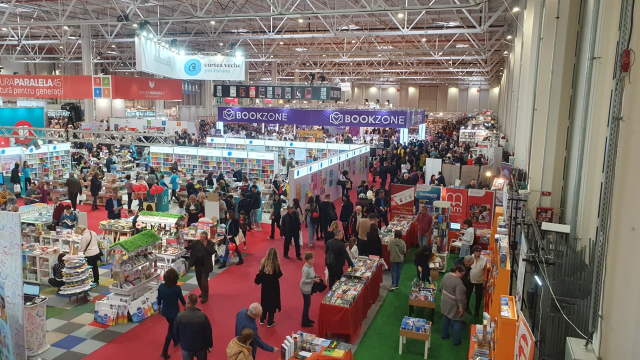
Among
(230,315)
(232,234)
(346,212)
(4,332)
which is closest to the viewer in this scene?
(4,332)

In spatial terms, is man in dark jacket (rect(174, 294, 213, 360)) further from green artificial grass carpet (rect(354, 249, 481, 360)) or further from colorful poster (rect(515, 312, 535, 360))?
colorful poster (rect(515, 312, 535, 360))

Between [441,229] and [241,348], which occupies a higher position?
[441,229]

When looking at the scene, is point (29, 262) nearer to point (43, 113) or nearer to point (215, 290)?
point (215, 290)

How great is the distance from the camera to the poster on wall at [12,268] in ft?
18.5

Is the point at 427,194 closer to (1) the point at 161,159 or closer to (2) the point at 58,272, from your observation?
(2) the point at 58,272

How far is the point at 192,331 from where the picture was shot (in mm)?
5375

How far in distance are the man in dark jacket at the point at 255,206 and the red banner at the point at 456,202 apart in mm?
4658

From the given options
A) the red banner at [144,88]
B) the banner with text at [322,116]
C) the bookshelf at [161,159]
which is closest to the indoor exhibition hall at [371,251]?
the bookshelf at [161,159]

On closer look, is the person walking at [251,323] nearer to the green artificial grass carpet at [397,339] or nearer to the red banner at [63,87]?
the green artificial grass carpet at [397,339]

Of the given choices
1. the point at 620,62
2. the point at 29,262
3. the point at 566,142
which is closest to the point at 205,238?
the point at 29,262

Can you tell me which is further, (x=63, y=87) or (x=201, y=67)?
(x=63, y=87)

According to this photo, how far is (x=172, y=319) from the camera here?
637 centimetres

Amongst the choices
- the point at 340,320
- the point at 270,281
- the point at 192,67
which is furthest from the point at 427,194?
the point at 192,67

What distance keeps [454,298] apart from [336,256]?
1980 millimetres
